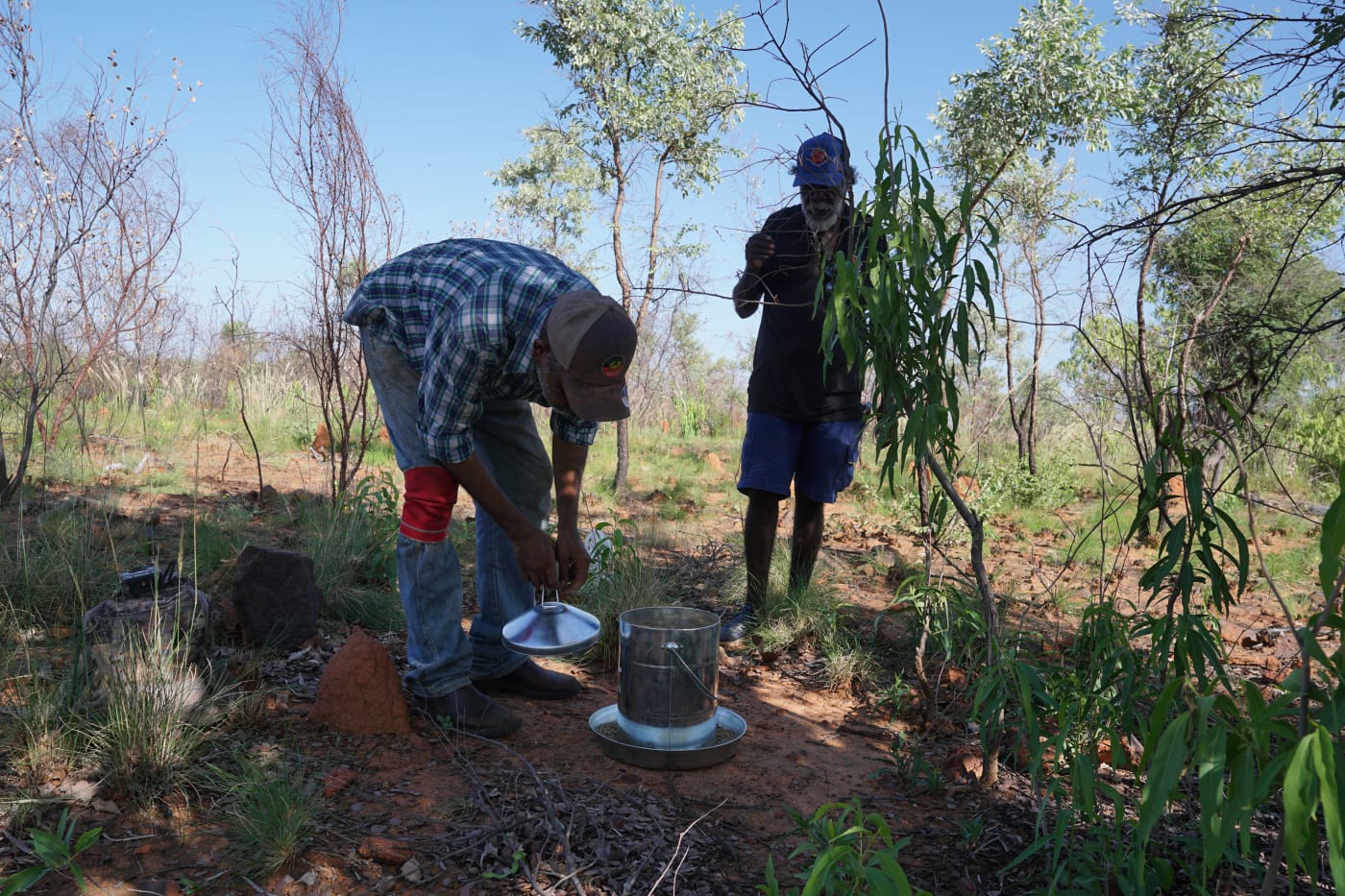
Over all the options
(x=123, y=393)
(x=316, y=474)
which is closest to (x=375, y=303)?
(x=316, y=474)

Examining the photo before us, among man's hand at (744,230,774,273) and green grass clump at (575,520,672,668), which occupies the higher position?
man's hand at (744,230,774,273)

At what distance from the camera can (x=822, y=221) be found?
3.44 m

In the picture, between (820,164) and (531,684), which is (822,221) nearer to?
(820,164)

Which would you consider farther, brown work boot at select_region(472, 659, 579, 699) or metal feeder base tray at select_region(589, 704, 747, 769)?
brown work boot at select_region(472, 659, 579, 699)

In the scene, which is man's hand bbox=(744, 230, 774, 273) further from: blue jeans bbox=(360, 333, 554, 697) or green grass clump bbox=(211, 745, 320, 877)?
green grass clump bbox=(211, 745, 320, 877)

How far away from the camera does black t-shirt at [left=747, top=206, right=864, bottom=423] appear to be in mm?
3477

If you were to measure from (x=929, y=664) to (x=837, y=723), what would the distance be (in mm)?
487

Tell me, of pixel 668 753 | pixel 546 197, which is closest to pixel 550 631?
pixel 668 753

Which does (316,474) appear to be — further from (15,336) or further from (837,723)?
(837,723)

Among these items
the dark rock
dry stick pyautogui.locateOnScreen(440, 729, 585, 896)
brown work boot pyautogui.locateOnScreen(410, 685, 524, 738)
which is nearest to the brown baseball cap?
dry stick pyautogui.locateOnScreen(440, 729, 585, 896)

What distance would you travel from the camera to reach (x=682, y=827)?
7.02 feet

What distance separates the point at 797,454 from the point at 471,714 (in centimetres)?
163

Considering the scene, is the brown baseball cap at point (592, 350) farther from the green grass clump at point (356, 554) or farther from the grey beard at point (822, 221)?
the green grass clump at point (356, 554)

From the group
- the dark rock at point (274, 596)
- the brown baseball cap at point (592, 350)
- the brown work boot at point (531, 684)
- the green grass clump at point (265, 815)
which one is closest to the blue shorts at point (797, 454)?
the brown work boot at point (531, 684)
